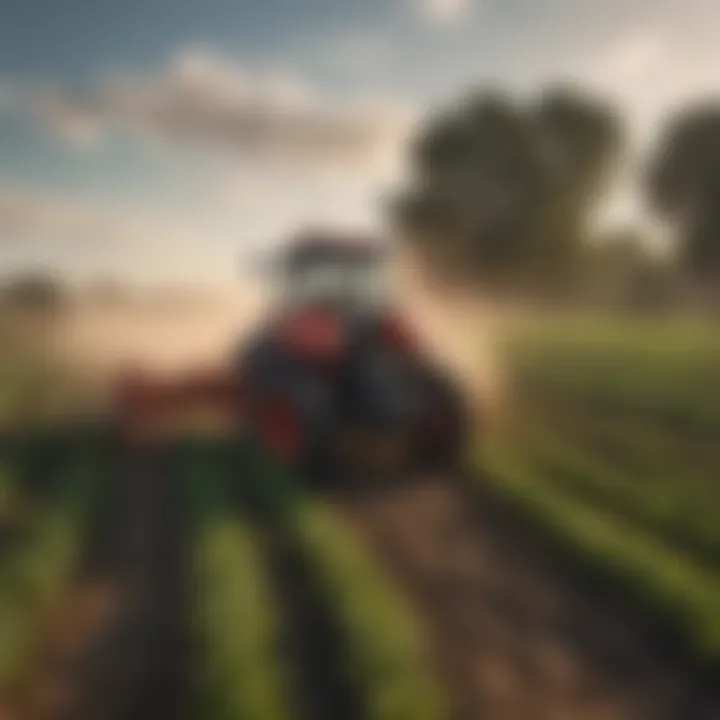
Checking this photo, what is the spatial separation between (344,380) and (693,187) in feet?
74.3

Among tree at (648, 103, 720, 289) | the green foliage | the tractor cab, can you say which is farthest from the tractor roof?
tree at (648, 103, 720, 289)

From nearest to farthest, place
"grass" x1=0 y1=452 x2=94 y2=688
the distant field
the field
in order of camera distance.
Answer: the field → "grass" x1=0 y1=452 x2=94 y2=688 → the distant field

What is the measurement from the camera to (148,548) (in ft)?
20.5

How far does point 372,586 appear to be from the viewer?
5.14 meters

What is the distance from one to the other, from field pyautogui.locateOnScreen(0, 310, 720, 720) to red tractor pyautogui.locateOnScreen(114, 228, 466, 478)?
464 millimetres

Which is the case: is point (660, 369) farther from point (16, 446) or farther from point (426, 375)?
point (16, 446)

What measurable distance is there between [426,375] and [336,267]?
175cm

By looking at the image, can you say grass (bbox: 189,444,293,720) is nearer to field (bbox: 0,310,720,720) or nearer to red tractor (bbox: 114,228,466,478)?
field (bbox: 0,310,720,720)

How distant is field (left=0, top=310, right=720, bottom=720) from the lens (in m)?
3.99

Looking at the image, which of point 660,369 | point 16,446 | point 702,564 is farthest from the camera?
point 660,369

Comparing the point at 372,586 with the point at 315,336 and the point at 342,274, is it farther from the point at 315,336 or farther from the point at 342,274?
the point at 342,274

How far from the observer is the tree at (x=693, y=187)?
26.0 m

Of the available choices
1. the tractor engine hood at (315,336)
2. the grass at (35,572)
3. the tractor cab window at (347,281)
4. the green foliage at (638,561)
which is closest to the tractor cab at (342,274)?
the tractor cab window at (347,281)

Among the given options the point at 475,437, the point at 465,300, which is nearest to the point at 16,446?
the point at 475,437
